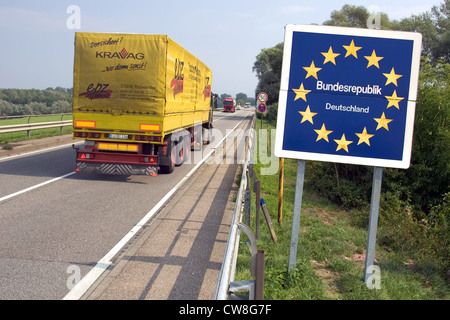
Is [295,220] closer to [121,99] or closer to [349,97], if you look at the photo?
[349,97]

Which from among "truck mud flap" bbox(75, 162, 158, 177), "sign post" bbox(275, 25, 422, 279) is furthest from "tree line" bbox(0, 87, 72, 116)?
"sign post" bbox(275, 25, 422, 279)

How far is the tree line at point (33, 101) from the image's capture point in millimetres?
47531

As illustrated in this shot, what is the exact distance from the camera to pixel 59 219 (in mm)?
7312

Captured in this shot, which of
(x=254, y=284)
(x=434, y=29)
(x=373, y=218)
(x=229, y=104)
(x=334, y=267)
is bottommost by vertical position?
(x=334, y=267)

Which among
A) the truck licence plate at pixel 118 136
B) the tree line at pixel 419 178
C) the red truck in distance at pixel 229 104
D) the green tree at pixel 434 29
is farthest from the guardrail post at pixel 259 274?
the red truck in distance at pixel 229 104

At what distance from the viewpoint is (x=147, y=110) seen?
11.0 meters

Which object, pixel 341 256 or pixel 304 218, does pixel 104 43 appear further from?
pixel 341 256

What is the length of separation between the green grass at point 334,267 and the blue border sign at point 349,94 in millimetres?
1457

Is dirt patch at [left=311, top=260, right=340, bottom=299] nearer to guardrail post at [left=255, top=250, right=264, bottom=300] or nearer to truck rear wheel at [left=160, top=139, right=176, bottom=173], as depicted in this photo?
guardrail post at [left=255, top=250, right=264, bottom=300]

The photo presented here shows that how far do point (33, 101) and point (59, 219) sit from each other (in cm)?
5032

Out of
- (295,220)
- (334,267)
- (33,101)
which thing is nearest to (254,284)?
(295,220)

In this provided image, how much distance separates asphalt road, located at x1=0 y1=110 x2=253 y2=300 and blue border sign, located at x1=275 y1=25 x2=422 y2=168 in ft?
10.2

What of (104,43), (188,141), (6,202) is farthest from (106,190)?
(188,141)
